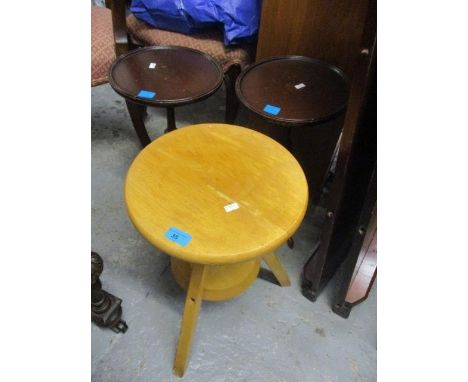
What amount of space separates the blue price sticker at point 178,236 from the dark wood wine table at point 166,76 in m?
0.61

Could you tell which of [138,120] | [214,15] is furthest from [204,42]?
[138,120]

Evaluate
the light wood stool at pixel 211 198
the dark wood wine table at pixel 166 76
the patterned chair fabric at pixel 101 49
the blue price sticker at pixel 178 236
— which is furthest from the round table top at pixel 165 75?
the blue price sticker at pixel 178 236

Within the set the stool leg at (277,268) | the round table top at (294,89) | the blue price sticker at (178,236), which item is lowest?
the stool leg at (277,268)

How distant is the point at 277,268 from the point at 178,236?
23.4 inches

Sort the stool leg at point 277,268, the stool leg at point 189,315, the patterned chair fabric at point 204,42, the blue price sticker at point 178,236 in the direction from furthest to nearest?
the patterned chair fabric at point 204,42, the stool leg at point 277,268, the stool leg at point 189,315, the blue price sticker at point 178,236

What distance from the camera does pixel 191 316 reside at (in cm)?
111

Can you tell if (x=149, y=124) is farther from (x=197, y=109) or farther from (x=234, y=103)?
(x=234, y=103)

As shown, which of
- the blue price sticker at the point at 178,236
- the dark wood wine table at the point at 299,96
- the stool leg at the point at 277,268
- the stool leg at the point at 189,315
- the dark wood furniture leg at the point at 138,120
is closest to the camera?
the blue price sticker at the point at 178,236

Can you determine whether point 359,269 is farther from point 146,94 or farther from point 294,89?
point 146,94

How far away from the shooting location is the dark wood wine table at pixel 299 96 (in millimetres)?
1242

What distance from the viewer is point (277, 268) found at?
4.57 ft

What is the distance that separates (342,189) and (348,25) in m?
0.65

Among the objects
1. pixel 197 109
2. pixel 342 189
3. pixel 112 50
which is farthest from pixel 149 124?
pixel 342 189

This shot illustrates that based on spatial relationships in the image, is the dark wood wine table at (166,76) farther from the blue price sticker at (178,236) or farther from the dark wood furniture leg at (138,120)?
the blue price sticker at (178,236)
